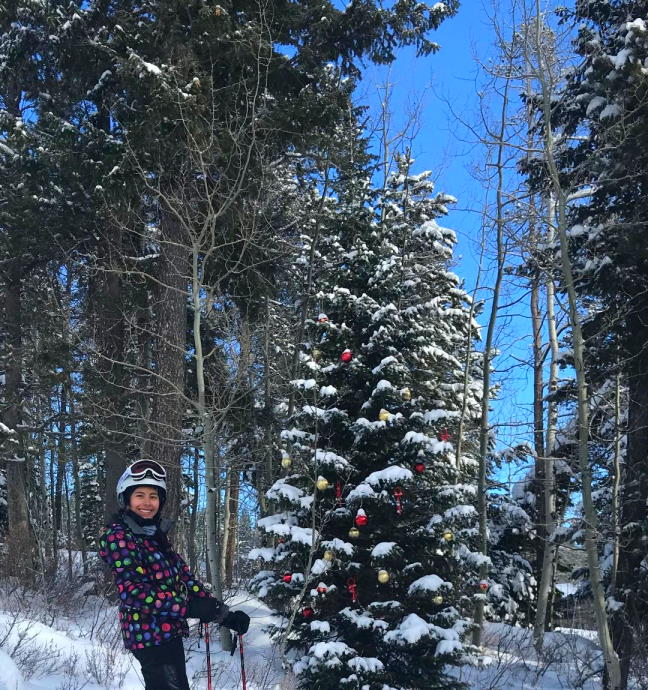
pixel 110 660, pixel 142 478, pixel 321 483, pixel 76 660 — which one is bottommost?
pixel 110 660

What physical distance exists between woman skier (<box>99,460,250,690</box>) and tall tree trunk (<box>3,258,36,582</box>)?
9.72 meters

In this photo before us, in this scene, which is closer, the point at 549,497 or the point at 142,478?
the point at 142,478

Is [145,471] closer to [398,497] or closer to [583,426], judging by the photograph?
[398,497]

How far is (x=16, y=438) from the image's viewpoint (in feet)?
42.8

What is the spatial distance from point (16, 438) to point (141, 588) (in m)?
10.8

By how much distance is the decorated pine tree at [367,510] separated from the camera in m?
7.93

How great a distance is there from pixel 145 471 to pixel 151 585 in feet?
2.23

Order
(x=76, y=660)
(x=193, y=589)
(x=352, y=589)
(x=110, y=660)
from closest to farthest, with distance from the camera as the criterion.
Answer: (x=193, y=589) → (x=76, y=660) → (x=110, y=660) → (x=352, y=589)

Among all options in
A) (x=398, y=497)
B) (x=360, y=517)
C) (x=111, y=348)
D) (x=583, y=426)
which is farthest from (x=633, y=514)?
(x=111, y=348)

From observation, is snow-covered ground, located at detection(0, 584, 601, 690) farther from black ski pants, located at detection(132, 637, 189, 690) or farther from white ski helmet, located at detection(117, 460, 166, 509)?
white ski helmet, located at detection(117, 460, 166, 509)

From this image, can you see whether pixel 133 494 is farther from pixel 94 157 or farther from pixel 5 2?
pixel 5 2

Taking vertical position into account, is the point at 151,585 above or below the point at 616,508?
below

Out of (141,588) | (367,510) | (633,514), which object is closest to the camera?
(141,588)

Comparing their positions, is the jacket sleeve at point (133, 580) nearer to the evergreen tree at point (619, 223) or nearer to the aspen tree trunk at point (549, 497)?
the evergreen tree at point (619, 223)
